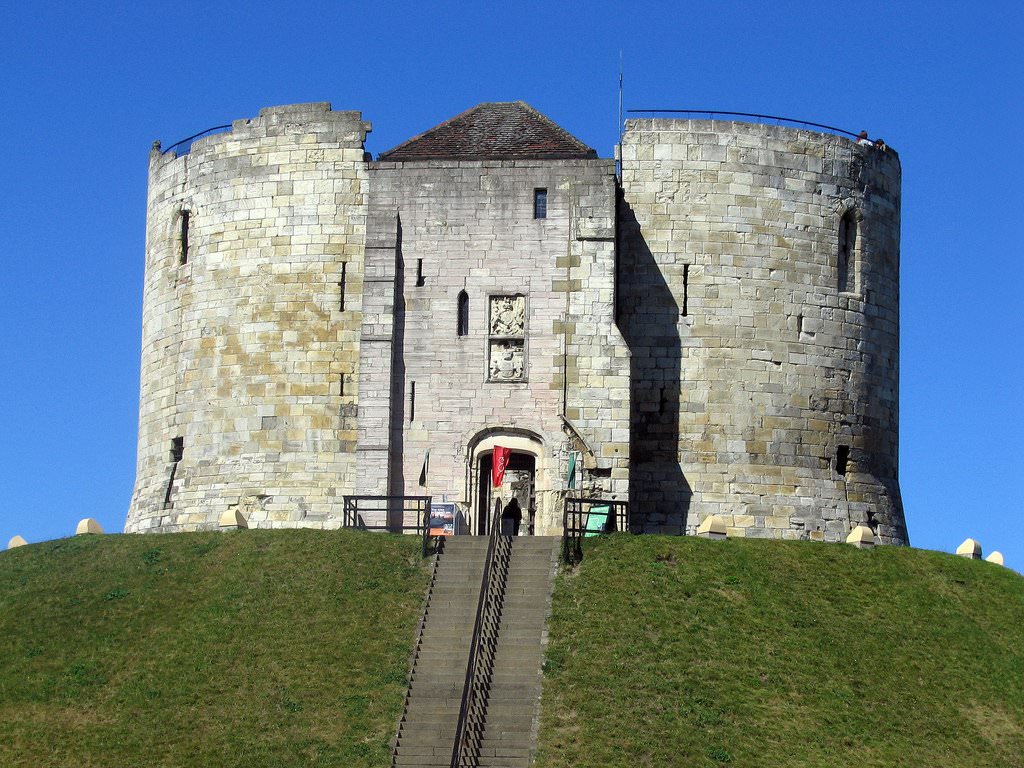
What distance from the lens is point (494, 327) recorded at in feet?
148

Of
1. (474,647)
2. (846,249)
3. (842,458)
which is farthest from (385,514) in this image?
(846,249)

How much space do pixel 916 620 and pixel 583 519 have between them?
27.0 ft

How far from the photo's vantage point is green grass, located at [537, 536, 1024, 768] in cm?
3319

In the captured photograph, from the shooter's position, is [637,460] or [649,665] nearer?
[649,665]

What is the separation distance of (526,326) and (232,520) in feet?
26.5

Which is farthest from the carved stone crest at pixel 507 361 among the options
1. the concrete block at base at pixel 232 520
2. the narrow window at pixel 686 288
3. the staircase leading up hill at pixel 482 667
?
the concrete block at base at pixel 232 520

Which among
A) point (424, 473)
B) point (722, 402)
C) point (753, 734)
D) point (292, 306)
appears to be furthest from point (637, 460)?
point (753, 734)

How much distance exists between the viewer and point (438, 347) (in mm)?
45219

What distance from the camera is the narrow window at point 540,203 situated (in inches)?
1795

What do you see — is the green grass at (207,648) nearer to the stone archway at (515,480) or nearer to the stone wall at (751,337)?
the stone archway at (515,480)

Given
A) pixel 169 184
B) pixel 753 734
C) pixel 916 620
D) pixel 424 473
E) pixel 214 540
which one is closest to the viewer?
pixel 753 734

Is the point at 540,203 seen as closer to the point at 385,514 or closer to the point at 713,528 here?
the point at 385,514

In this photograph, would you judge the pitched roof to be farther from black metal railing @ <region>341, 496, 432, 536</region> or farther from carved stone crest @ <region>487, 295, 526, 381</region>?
black metal railing @ <region>341, 496, 432, 536</region>

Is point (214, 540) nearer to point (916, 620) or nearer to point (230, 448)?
point (230, 448)
